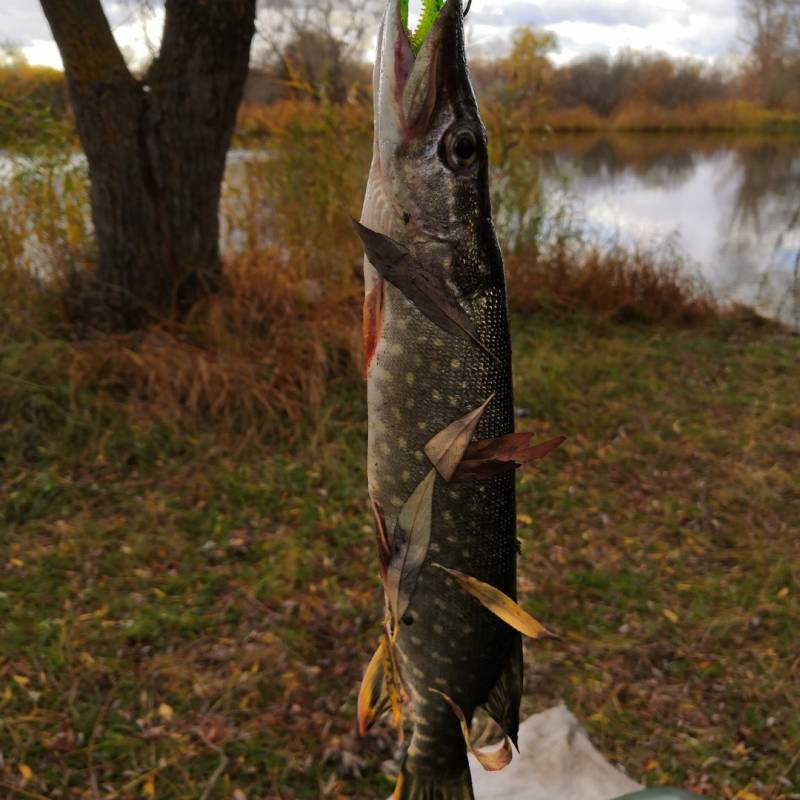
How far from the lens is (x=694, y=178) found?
52.6 feet

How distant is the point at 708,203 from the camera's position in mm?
13281

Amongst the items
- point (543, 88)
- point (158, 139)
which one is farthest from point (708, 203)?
point (158, 139)

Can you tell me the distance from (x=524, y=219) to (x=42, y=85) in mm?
4640

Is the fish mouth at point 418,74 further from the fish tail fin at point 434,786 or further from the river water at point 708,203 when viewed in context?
the river water at point 708,203

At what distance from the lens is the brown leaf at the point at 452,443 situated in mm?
867

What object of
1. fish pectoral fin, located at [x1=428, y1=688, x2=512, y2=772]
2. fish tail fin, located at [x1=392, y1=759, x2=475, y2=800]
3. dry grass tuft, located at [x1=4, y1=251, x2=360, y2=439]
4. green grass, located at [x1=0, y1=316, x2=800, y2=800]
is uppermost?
fish pectoral fin, located at [x1=428, y1=688, x2=512, y2=772]

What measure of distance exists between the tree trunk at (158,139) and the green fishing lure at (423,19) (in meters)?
4.40

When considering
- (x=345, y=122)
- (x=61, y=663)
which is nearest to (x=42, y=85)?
(x=345, y=122)

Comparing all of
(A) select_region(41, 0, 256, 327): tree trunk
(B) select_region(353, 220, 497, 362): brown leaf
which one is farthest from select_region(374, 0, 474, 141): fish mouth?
(A) select_region(41, 0, 256, 327): tree trunk

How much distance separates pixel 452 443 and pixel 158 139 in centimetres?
462

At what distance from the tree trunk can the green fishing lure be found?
4399 mm

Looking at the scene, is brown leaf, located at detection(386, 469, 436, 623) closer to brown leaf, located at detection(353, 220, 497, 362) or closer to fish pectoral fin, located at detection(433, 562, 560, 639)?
fish pectoral fin, located at detection(433, 562, 560, 639)

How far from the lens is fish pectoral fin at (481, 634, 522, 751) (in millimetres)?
1031

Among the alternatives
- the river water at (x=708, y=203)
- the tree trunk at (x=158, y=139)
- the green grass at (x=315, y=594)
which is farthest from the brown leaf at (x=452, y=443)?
the river water at (x=708, y=203)
